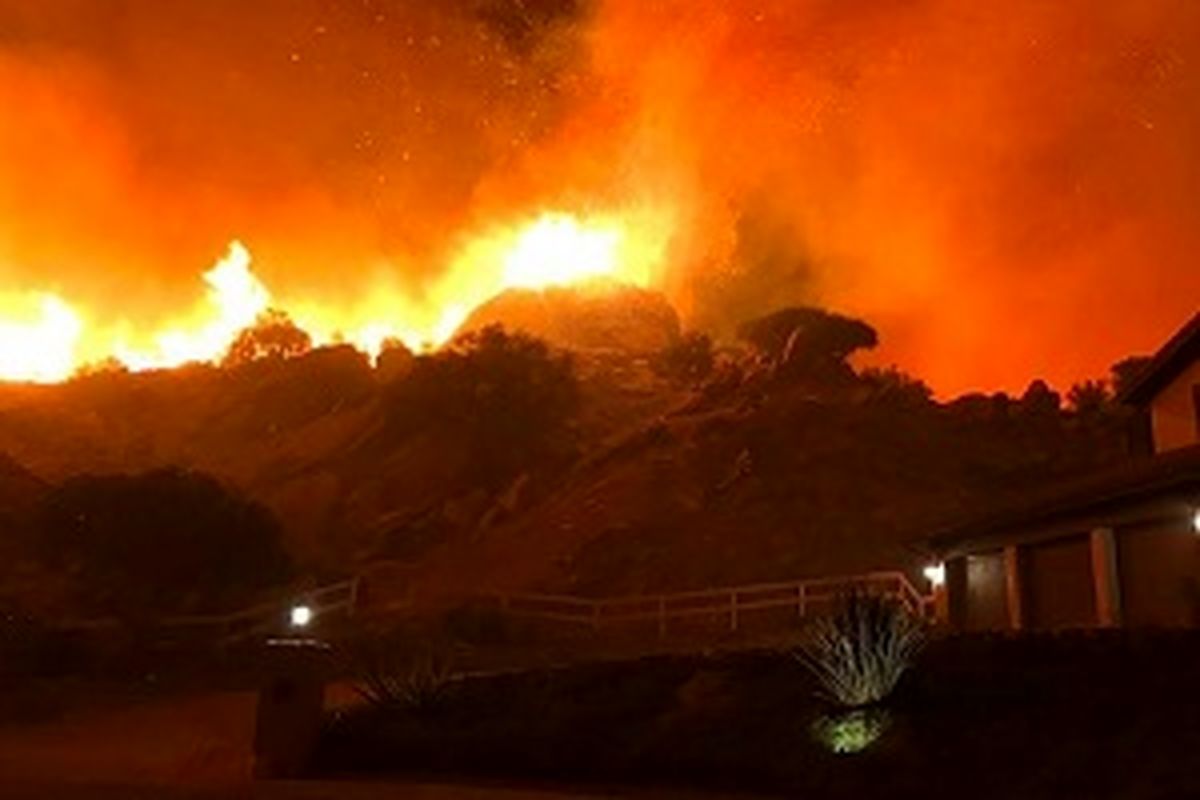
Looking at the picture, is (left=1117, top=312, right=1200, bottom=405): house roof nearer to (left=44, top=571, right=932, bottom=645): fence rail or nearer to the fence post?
(left=44, top=571, right=932, bottom=645): fence rail

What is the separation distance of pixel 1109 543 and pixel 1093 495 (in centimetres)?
132

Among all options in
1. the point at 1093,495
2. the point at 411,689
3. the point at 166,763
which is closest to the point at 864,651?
the point at 411,689

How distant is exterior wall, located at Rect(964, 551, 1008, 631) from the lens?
27.6 meters

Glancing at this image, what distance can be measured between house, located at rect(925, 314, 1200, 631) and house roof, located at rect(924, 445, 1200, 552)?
0.03 metres

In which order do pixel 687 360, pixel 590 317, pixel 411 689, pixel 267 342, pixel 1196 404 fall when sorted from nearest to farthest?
pixel 411 689, pixel 1196 404, pixel 687 360, pixel 267 342, pixel 590 317

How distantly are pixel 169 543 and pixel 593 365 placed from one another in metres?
36.2

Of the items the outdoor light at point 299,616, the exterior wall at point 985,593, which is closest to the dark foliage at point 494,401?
the outdoor light at point 299,616

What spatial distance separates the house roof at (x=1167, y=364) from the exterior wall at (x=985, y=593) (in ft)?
15.1

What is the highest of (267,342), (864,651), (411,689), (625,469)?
(267,342)

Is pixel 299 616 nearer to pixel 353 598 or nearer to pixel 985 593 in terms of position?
pixel 353 598

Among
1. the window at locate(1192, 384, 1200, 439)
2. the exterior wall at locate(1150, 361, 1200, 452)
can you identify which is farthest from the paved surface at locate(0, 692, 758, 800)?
the exterior wall at locate(1150, 361, 1200, 452)

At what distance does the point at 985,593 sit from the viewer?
2852cm

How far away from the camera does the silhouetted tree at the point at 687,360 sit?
7112 centimetres

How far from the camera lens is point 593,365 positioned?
72.6 metres
